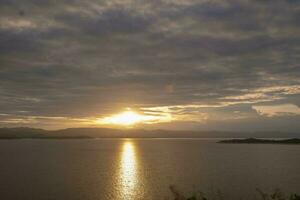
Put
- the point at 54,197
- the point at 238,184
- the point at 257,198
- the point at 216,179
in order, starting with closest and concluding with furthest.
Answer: the point at 257,198
the point at 54,197
the point at 238,184
the point at 216,179

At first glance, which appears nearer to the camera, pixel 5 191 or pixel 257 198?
pixel 257 198

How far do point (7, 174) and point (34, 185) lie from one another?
14.3 m

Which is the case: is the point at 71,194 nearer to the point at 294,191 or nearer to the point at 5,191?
the point at 5,191

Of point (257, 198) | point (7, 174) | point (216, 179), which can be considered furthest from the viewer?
point (7, 174)

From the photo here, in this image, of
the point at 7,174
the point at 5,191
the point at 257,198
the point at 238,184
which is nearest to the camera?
the point at 257,198

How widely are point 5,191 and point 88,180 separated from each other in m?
12.1

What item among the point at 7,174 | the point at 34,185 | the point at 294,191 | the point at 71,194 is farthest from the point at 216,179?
the point at 7,174

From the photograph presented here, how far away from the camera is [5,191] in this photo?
4091 centimetres

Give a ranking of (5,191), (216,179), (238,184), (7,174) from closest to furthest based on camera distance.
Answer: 1. (5,191)
2. (238,184)
3. (216,179)
4. (7,174)

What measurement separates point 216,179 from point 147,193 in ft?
45.8

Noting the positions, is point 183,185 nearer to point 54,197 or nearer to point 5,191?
point 54,197

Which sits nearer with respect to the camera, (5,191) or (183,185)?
(5,191)

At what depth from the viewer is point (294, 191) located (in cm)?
3912

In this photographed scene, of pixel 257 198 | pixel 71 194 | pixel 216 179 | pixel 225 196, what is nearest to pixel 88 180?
pixel 71 194
